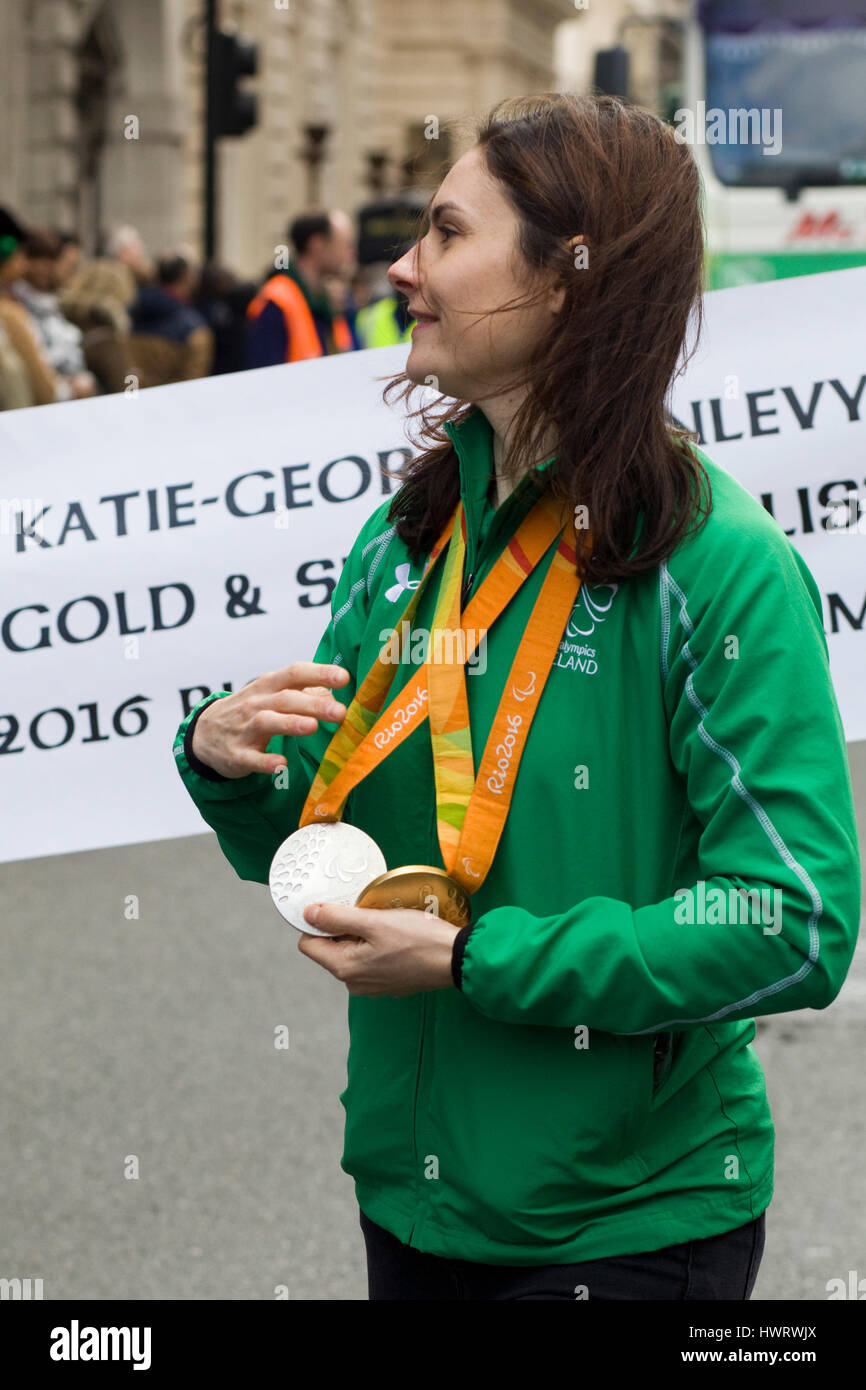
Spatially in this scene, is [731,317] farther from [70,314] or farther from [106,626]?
[70,314]

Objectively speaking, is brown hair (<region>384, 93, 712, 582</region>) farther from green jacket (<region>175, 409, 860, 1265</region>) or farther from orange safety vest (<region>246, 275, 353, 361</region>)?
orange safety vest (<region>246, 275, 353, 361</region>)

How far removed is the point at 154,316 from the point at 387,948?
12.6 meters

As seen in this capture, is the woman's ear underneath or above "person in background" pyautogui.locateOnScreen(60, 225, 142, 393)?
underneath

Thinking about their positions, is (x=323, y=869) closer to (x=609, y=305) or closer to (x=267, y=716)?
(x=267, y=716)

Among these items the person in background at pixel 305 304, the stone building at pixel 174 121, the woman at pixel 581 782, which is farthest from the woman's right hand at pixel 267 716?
the stone building at pixel 174 121

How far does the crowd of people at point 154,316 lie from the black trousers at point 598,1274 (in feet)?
19.8

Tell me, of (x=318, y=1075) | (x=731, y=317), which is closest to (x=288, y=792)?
(x=731, y=317)

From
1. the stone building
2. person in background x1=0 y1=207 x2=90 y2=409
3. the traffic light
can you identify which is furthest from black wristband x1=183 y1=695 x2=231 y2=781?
the stone building

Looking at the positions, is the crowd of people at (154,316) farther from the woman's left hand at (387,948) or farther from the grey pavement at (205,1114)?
the woman's left hand at (387,948)

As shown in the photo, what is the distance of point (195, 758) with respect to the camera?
2.09 m

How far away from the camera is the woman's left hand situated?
1.83 meters

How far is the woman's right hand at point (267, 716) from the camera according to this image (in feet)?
6.48

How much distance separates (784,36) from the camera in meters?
14.5

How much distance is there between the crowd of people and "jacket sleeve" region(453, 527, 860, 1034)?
6.07 meters
